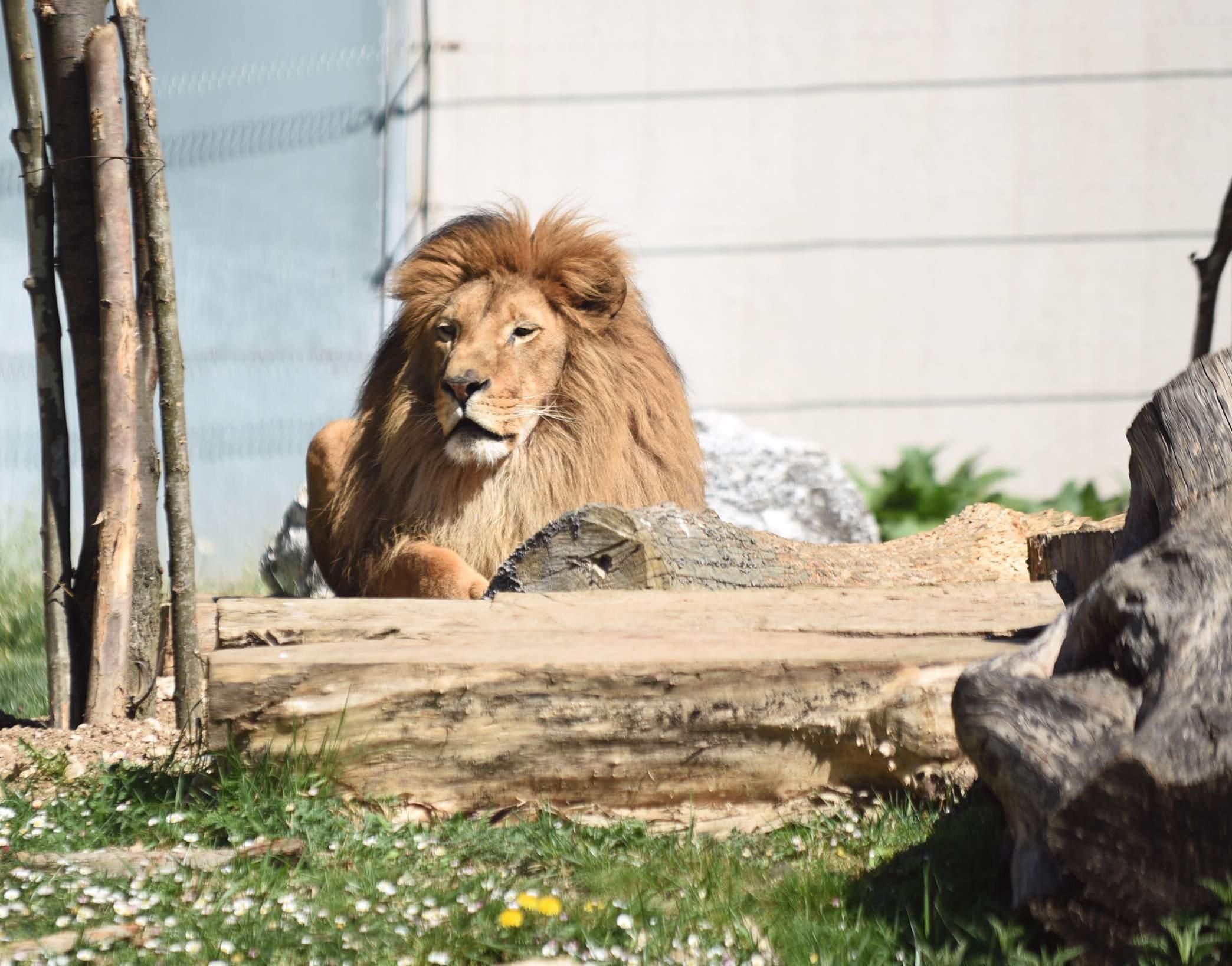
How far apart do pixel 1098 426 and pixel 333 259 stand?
5135 mm

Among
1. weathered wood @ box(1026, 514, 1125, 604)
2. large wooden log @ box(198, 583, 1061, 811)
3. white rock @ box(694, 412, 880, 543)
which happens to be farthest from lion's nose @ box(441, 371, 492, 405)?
white rock @ box(694, 412, 880, 543)

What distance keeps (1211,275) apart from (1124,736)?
18.6 ft

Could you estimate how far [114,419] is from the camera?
13.9ft

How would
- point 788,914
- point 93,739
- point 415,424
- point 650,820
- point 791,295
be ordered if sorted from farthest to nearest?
point 791,295 < point 415,424 < point 93,739 < point 650,820 < point 788,914

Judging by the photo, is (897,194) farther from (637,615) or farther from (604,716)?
(604,716)

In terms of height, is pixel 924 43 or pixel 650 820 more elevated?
pixel 924 43

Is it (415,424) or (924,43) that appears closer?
(415,424)

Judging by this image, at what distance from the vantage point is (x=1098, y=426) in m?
9.31

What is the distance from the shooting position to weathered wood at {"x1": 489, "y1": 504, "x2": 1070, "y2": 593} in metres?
3.71

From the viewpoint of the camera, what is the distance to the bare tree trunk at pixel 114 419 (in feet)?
13.9

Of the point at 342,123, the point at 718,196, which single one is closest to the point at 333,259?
the point at 342,123

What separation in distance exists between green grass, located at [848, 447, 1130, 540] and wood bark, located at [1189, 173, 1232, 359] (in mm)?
1983

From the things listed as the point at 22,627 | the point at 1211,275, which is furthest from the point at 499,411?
the point at 1211,275

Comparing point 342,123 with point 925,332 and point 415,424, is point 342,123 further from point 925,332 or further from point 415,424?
point 415,424
